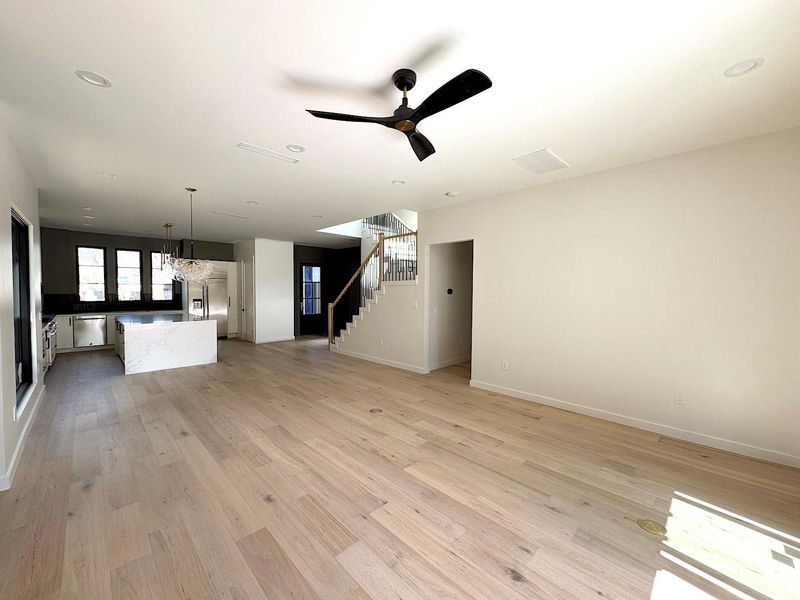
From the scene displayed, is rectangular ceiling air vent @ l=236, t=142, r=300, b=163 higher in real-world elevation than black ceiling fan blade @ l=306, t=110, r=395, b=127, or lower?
higher

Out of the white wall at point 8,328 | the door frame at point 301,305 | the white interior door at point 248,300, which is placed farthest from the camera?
the door frame at point 301,305

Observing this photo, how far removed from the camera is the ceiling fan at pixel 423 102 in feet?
5.67

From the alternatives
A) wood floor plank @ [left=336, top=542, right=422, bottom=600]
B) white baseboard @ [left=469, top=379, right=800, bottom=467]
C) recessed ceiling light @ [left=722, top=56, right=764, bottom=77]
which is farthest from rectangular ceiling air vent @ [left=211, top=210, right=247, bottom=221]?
recessed ceiling light @ [left=722, top=56, right=764, bottom=77]

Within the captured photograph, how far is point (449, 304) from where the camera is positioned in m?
6.33

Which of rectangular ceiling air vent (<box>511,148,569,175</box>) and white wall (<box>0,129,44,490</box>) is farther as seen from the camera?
rectangular ceiling air vent (<box>511,148,569,175</box>)

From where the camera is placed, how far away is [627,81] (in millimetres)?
2160

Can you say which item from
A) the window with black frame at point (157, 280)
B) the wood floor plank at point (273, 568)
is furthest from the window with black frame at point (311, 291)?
the wood floor plank at point (273, 568)

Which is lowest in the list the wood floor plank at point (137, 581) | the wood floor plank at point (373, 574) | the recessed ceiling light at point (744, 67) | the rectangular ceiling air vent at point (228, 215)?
the wood floor plank at point (373, 574)

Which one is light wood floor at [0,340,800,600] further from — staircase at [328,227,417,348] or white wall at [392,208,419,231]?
white wall at [392,208,419,231]

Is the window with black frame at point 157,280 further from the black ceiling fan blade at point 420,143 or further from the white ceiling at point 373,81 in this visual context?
the black ceiling fan blade at point 420,143

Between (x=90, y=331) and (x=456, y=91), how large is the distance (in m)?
9.85

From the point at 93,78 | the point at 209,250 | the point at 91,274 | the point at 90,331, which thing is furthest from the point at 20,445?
the point at 209,250

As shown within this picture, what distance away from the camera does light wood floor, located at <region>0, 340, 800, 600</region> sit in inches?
65.6

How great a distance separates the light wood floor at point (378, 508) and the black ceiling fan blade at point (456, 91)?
2.61 meters
